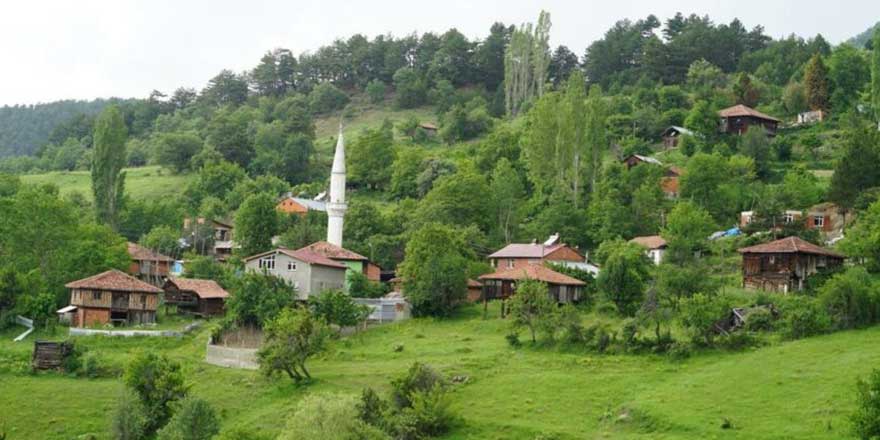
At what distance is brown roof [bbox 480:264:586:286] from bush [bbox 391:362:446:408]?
48.3 ft

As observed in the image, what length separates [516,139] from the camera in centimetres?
9856

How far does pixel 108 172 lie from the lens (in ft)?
284

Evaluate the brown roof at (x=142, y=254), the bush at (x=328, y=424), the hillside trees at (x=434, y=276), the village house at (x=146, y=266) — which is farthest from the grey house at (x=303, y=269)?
the bush at (x=328, y=424)

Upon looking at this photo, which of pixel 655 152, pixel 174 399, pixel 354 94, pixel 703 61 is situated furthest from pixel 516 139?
pixel 354 94

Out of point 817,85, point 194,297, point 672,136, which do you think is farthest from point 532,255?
point 817,85

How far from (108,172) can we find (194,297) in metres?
24.0

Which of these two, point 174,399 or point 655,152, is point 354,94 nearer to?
point 655,152

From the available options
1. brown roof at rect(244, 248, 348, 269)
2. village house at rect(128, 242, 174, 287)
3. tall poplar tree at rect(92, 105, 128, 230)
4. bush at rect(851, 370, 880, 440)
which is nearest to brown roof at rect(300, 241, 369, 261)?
brown roof at rect(244, 248, 348, 269)

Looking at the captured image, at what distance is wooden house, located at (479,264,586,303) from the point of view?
6078 centimetres

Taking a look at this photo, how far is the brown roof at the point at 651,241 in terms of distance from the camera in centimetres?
6869

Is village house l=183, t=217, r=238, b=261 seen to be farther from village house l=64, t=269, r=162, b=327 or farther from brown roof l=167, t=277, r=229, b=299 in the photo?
village house l=64, t=269, r=162, b=327

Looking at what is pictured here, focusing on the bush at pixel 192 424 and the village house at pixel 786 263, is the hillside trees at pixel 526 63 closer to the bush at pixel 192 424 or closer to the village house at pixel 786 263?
the village house at pixel 786 263

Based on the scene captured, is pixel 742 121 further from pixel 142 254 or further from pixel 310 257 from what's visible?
pixel 142 254

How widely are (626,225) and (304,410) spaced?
38.2 metres
